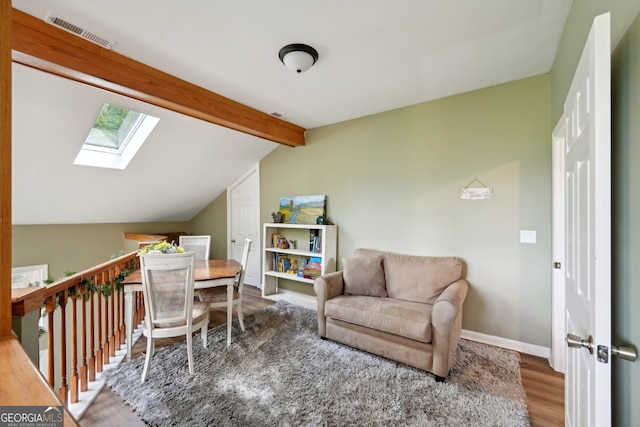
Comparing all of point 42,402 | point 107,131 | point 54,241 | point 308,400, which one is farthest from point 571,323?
point 54,241

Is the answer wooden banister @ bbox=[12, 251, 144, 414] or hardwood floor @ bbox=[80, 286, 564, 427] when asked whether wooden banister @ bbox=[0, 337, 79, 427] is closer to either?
wooden banister @ bbox=[12, 251, 144, 414]

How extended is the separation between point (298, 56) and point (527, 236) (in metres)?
Result: 2.63

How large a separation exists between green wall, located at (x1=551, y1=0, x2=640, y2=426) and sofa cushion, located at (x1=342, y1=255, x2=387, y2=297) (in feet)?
6.66

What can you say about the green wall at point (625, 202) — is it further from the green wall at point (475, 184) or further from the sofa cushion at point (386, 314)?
the green wall at point (475, 184)

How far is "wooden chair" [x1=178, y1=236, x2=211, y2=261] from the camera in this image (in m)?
3.99

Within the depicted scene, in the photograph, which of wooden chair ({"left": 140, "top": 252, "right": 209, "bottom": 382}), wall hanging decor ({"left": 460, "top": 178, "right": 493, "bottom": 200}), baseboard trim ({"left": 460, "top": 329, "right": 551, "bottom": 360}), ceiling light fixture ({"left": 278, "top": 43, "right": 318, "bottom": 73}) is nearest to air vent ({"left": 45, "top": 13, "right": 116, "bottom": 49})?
ceiling light fixture ({"left": 278, "top": 43, "right": 318, "bottom": 73})

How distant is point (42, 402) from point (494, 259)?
321cm

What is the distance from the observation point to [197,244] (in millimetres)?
4016

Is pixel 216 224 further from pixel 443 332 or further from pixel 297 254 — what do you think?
pixel 443 332

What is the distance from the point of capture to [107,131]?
11.2 ft

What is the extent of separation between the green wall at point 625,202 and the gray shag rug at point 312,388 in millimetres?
1157

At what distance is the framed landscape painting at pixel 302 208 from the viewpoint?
3990mm

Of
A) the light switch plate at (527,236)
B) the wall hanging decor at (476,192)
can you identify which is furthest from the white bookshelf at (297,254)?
the light switch plate at (527,236)

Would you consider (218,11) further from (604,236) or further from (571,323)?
(571,323)
